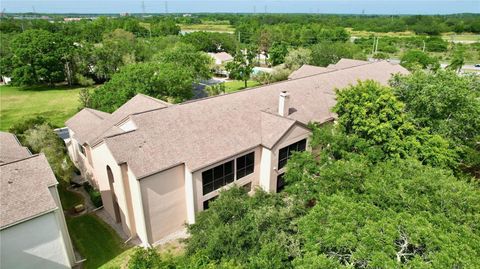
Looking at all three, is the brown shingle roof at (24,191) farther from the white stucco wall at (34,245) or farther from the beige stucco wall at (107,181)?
the beige stucco wall at (107,181)

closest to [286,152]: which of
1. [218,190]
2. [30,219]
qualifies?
[218,190]

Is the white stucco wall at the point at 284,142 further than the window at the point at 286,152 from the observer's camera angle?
No

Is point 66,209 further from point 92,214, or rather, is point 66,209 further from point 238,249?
point 238,249

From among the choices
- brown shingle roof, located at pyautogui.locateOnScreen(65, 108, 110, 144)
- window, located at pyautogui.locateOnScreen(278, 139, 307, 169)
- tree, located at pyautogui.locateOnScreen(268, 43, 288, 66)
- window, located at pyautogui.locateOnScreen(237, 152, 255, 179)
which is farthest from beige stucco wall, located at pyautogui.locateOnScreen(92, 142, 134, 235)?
tree, located at pyautogui.locateOnScreen(268, 43, 288, 66)

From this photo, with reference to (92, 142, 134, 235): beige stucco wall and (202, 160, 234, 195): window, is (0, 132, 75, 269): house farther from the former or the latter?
(202, 160, 234, 195): window

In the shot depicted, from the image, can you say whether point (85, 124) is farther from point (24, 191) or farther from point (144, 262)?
point (144, 262)

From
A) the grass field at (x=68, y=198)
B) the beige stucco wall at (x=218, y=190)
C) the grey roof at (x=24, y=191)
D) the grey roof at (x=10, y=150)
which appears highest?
the grey roof at (x=24, y=191)

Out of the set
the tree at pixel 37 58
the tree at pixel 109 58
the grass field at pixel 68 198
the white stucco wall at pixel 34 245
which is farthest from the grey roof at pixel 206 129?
the tree at pixel 37 58
